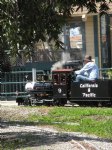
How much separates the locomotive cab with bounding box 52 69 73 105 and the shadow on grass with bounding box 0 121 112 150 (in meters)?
5.09

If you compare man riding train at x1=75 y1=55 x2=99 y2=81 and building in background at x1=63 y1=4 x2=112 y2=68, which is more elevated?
building in background at x1=63 y1=4 x2=112 y2=68

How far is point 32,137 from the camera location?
1302cm

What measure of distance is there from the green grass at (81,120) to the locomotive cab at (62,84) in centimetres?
175

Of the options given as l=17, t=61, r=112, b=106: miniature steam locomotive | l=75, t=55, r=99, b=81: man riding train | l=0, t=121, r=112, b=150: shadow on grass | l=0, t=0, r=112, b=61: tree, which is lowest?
l=0, t=121, r=112, b=150: shadow on grass

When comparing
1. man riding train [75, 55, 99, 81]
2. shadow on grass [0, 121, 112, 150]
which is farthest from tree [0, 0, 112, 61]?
man riding train [75, 55, 99, 81]

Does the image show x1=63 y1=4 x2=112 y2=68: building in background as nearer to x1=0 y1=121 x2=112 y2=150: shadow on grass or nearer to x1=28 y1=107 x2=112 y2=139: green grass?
x1=28 y1=107 x2=112 y2=139: green grass

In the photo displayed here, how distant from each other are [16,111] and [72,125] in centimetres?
413

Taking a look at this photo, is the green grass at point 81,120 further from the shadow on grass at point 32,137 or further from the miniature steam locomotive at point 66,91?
the miniature steam locomotive at point 66,91

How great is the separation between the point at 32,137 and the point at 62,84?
7582 millimetres

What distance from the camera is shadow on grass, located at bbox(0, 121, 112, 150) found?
11797 millimetres

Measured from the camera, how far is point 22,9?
31.6 ft

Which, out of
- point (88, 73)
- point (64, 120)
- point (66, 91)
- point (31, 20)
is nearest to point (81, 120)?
point (64, 120)

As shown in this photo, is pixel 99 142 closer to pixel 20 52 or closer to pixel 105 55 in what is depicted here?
pixel 20 52

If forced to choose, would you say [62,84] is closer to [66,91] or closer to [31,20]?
[66,91]
